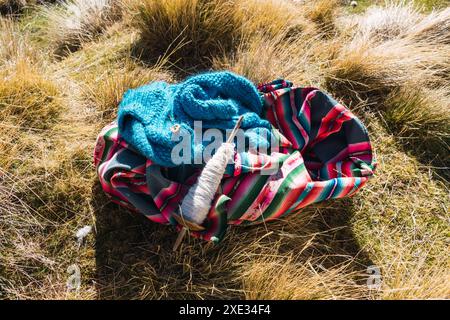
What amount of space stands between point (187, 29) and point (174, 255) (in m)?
1.45

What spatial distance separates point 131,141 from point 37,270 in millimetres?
666

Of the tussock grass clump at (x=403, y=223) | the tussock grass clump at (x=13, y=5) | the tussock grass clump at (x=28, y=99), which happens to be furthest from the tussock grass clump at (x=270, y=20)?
the tussock grass clump at (x=13, y=5)

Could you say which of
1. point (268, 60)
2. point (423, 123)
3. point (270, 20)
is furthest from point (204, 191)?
point (270, 20)

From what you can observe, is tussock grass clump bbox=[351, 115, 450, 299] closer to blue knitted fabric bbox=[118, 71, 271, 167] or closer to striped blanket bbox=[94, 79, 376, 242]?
striped blanket bbox=[94, 79, 376, 242]

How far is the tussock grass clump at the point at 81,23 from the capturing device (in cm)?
302

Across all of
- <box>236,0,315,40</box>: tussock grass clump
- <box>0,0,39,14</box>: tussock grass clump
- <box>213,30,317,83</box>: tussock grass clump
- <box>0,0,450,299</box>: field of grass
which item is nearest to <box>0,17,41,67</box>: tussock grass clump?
<box>0,0,450,299</box>: field of grass

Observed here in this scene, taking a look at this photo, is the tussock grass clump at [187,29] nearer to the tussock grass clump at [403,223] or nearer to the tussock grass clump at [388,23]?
the tussock grass clump at [388,23]

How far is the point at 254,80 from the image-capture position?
236cm

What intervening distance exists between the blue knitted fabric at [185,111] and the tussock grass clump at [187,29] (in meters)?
0.65

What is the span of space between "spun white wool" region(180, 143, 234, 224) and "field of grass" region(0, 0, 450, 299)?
214mm

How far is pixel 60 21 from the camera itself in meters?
3.09

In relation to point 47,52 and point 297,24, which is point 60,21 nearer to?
point 47,52

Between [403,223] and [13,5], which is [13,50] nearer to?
[13,5]

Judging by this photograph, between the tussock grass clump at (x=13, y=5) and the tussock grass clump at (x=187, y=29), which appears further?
the tussock grass clump at (x=13, y=5)
